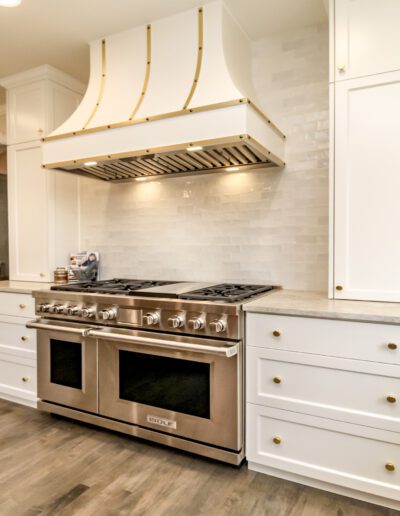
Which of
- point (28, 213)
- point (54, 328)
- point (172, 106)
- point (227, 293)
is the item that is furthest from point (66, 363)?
point (172, 106)

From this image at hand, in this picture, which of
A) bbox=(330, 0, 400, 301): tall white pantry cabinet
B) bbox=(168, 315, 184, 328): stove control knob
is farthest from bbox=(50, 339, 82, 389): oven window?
bbox=(330, 0, 400, 301): tall white pantry cabinet

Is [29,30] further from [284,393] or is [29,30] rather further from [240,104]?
[284,393]

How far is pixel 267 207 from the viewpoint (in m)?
2.60

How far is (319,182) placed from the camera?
2441 millimetres

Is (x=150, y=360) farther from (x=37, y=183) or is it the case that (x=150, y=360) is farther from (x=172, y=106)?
(x=37, y=183)

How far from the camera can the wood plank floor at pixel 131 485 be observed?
1693mm

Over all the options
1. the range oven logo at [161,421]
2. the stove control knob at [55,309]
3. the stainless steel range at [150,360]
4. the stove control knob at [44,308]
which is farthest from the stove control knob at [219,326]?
the stove control knob at [44,308]

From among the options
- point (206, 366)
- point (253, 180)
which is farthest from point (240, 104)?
point (206, 366)

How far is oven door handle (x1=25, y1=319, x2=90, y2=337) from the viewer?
235 centimetres

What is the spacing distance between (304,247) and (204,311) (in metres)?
0.90

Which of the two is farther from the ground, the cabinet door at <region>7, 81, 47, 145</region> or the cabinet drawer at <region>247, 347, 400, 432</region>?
the cabinet door at <region>7, 81, 47, 145</region>

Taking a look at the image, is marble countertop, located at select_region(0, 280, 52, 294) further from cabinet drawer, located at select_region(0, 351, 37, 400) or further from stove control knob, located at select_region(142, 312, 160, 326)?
stove control knob, located at select_region(142, 312, 160, 326)

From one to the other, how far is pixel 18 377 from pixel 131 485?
139 centimetres

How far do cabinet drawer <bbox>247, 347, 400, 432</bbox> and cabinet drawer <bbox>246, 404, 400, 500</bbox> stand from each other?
0.05 meters
